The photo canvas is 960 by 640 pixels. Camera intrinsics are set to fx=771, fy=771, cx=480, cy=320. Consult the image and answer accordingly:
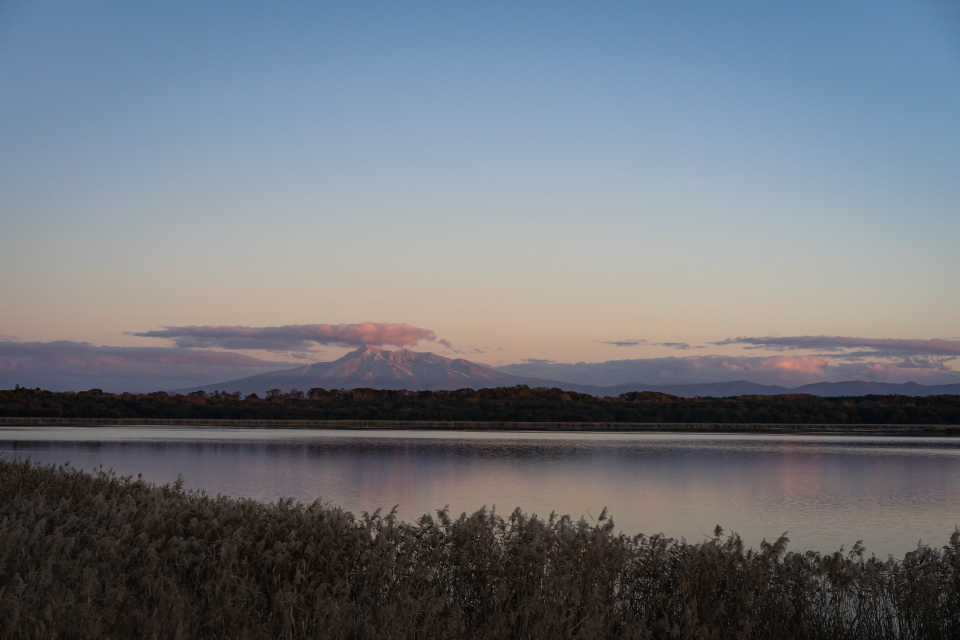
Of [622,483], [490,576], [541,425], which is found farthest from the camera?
[541,425]

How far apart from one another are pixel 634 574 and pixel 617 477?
2036 cm

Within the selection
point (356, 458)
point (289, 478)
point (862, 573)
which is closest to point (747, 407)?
point (356, 458)

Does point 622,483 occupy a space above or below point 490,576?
below

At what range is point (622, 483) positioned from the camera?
25.3 m

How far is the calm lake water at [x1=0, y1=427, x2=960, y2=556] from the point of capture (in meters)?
17.3

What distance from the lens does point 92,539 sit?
7.22m

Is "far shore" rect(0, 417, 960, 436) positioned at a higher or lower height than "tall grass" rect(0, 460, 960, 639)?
lower

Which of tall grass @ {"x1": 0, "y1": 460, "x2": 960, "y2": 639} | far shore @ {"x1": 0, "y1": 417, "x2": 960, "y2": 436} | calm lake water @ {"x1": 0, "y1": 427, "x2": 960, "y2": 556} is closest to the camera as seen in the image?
tall grass @ {"x1": 0, "y1": 460, "x2": 960, "y2": 639}

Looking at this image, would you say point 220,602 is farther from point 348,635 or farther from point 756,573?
point 756,573

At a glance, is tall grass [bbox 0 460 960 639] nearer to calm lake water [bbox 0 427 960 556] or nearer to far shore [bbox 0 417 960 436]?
calm lake water [bbox 0 427 960 556]

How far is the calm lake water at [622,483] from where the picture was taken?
17344 millimetres

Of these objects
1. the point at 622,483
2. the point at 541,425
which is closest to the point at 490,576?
the point at 622,483

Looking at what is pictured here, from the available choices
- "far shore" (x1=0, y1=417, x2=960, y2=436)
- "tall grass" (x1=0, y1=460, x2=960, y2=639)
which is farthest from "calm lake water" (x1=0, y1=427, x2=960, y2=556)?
"far shore" (x1=0, y1=417, x2=960, y2=436)

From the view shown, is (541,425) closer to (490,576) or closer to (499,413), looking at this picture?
(499,413)
